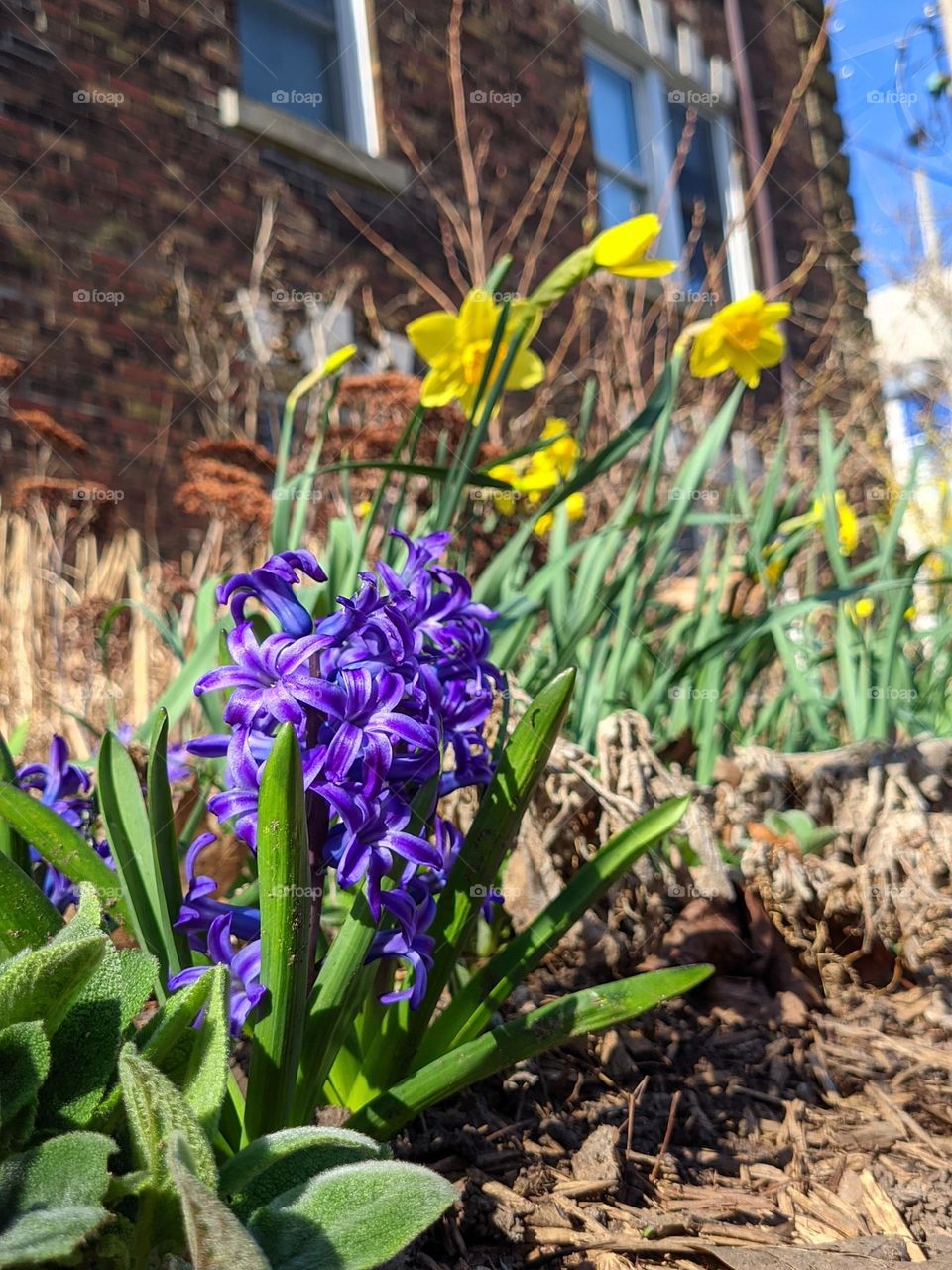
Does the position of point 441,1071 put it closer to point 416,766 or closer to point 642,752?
point 416,766

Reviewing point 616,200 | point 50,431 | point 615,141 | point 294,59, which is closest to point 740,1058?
point 50,431

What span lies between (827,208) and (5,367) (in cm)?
868

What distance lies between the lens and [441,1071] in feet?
3.54

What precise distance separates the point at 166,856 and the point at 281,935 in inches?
8.4

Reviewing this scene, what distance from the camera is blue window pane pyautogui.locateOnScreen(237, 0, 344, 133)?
5859mm

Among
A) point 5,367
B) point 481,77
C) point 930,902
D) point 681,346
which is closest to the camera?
point 930,902

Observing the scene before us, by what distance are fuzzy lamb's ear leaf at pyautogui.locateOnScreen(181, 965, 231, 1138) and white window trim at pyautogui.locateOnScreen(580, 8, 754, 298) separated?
778 centimetres

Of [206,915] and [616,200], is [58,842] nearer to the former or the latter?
[206,915]

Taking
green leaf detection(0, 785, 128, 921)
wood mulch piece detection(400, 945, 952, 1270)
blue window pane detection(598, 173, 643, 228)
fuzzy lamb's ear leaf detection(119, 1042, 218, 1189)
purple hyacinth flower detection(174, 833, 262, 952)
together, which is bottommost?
wood mulch piece detection(400, 945, 952, 1270)

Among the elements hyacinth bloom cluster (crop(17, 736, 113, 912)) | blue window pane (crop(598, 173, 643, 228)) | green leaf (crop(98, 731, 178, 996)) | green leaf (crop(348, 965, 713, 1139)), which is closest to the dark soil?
green leaf (crop(348, 965, 713, 1139))

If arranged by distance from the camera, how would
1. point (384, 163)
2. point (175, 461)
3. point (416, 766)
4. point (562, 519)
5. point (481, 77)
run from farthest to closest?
point (481, 77), point (384, 163), point (175, 461), point (562, 519), point (416, 766)

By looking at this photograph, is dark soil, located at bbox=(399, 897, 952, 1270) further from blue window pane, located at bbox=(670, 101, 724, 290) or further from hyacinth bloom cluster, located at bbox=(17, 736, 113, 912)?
blue window pane, located at bbox=(670, 101, 724, 290)

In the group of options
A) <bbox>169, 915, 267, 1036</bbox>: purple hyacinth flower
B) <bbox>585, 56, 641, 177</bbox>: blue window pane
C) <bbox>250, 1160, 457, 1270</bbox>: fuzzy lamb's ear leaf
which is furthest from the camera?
<bbox>585, 56, 641, 177</bbox>: blue window pane

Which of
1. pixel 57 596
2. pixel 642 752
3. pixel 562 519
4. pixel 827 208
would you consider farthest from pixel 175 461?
pixel 827 208
